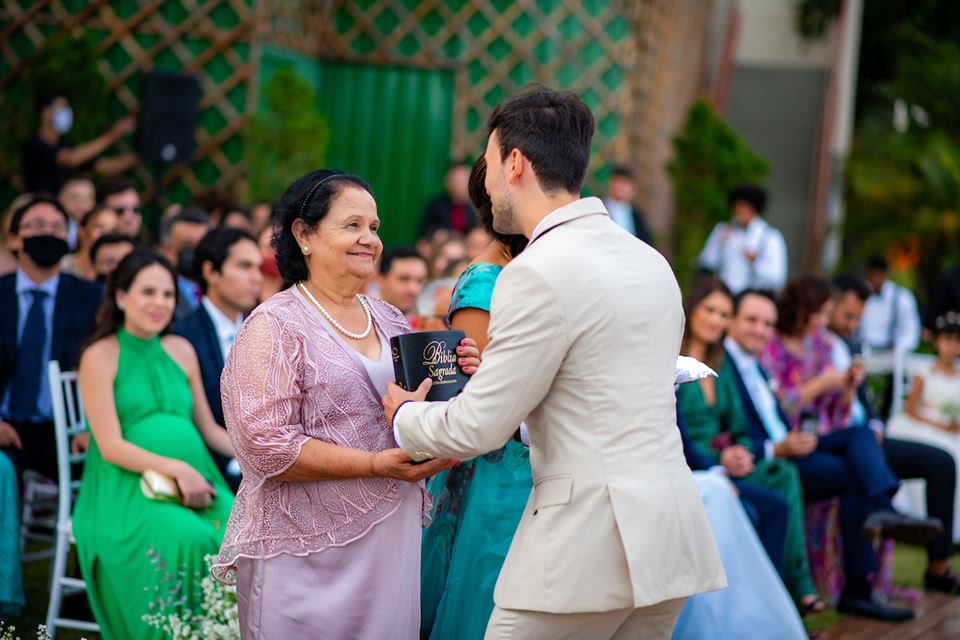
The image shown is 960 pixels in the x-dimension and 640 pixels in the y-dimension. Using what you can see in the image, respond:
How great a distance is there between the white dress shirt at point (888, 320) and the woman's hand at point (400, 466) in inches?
292

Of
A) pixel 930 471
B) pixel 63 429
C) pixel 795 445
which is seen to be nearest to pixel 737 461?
pixel 795 445

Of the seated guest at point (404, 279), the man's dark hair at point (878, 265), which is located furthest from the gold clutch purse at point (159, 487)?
the man's dark hair at point (878, 265)

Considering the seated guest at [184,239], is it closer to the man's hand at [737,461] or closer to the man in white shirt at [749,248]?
the man's hand at [737,461]

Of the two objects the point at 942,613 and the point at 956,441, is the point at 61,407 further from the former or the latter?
the point at 956,441

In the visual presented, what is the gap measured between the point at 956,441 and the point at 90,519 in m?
4.74

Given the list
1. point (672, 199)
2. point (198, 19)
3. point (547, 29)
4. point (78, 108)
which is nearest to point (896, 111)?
point (672, 199)

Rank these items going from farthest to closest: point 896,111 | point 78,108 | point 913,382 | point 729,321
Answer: point 896,111, point 78,108, point 913,382, point 729,321

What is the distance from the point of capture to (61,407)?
411 centimetres

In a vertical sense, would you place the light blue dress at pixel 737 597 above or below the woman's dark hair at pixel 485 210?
below

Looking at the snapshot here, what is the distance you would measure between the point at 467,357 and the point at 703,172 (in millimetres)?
9650

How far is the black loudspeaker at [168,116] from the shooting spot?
9250 millimetres

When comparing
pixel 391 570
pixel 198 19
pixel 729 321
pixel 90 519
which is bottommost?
pixel 90 519

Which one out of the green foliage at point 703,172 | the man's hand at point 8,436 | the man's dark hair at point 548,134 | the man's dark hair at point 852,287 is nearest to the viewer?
the man's dark hair at point 548,134

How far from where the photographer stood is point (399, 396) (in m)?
2.55
